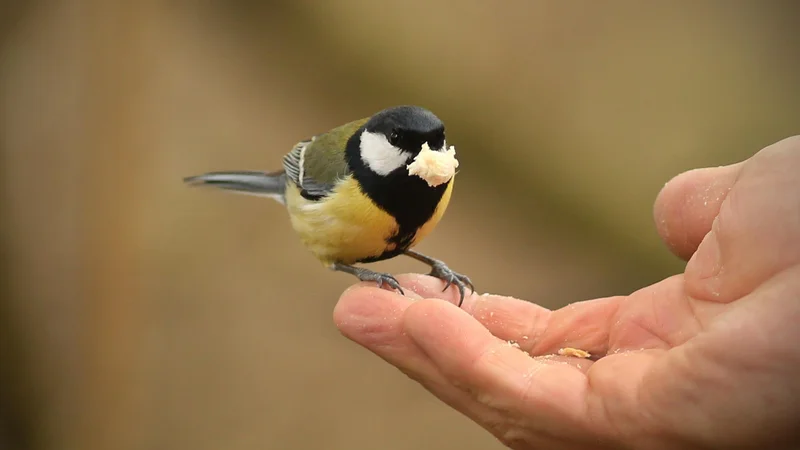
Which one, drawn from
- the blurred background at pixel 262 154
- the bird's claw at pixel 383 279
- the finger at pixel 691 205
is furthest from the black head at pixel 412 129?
the blurred background at pixel 262 154

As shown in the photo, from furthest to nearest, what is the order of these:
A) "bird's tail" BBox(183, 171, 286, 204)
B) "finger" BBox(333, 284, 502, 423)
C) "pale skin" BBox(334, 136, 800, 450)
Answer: "bird's tail" BBox(183, 171, 286, 204) → "finger" BBox(333, 284, 502, 423) → "pale skin" BBox(334, 136, 800, 450)

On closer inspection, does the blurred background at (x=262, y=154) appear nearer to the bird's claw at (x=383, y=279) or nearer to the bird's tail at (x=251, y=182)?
the bird's tail at (x=251, y=182)

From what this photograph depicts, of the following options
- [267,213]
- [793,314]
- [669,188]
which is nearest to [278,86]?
[267,213]

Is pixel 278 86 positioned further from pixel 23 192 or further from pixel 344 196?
pixel 344 196

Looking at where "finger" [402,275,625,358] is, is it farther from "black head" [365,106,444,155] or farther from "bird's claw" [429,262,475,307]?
"black head" [365,106,444,155]

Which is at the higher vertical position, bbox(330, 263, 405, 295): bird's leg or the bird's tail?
the bird's tail

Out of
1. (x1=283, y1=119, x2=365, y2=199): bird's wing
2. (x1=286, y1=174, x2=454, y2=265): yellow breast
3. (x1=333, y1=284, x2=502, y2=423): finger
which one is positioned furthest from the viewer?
(x1=283, y1=119, x2=365, y2=199): bird's wing

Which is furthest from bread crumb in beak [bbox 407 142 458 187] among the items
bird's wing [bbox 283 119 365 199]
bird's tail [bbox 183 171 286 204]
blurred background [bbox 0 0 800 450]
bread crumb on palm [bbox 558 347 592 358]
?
blurred background [bbox 0 0 800 450]

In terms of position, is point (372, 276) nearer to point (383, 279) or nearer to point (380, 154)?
point (383, 279)
